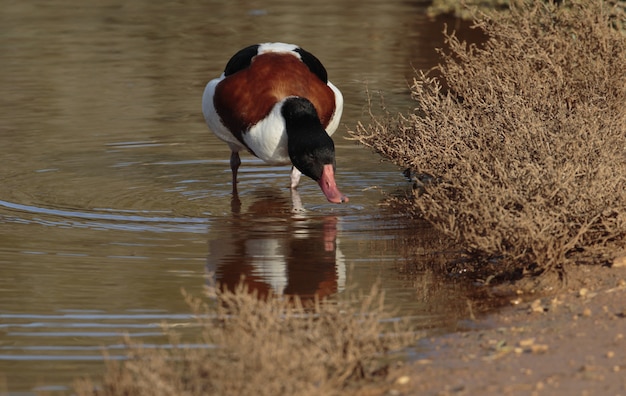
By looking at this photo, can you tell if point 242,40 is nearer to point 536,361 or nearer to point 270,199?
point 270,199

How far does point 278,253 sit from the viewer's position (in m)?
7.24

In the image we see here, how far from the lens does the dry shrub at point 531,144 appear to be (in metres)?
6.14

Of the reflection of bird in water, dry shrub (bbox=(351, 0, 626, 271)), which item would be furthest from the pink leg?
dry shrub (bbox=(351, 0, 626, 271))

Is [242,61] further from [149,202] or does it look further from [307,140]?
[149,202]

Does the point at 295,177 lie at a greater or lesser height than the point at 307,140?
lesser

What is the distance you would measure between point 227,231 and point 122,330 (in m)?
2.21

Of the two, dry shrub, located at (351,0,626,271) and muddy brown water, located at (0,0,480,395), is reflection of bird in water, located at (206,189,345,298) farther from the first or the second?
dry shrub, located at (351,0,626,271)

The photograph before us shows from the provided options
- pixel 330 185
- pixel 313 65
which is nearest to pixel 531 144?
pixel 330 185

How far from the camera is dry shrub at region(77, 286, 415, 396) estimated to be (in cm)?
432

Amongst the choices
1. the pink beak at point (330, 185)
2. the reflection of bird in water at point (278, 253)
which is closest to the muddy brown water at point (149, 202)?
the reflection of bird in water at point (278, 253)

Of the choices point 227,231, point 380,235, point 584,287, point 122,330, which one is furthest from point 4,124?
point 584,287

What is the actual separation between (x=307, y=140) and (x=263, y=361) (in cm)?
347

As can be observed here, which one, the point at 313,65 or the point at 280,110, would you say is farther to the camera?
the point at 313,65

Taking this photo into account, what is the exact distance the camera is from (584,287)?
6.01m
